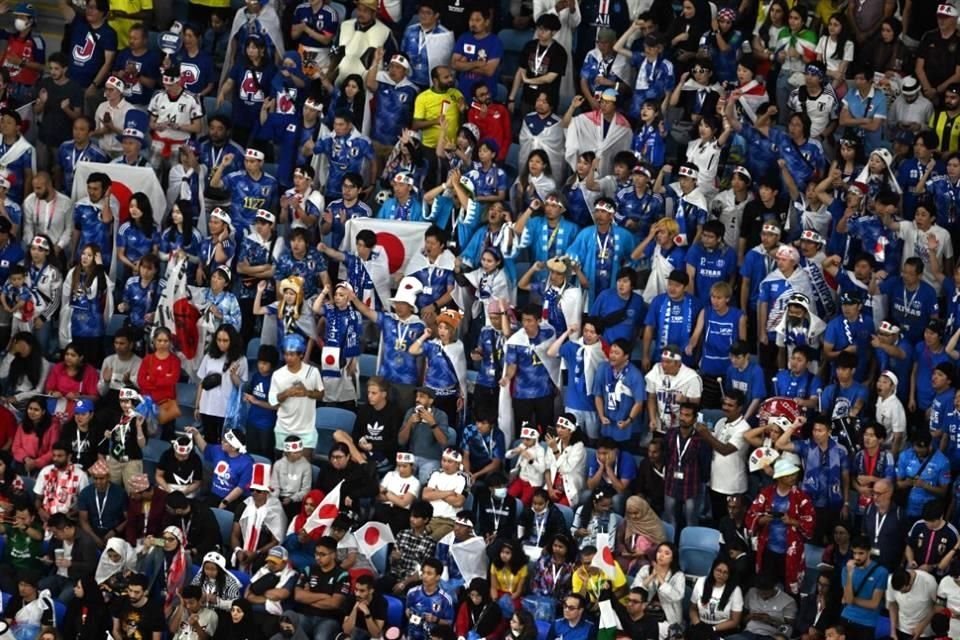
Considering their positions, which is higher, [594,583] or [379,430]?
[379,430]

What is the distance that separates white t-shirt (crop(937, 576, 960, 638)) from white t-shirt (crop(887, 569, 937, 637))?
0.12 metres

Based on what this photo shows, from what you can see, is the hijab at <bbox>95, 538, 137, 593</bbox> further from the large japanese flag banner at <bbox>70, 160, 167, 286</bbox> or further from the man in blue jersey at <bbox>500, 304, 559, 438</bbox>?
the large japanese flag banner at <bbox>70, 160, 167, 286</bbox>

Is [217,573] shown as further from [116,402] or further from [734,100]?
[734,100]

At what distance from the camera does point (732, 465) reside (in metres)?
17.8

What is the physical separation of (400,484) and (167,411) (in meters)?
2.35

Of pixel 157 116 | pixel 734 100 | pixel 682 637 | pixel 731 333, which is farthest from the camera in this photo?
pixel 157 116

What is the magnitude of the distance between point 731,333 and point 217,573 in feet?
14.8

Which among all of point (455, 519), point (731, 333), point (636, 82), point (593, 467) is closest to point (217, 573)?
point (455, 519)

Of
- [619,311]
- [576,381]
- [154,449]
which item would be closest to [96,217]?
[154,449]

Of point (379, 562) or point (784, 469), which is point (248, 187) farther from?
point (784, 469)

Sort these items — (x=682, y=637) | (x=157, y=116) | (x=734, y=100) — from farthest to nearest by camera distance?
(x=157, y=116)
(x=734, y=100)
(x=682, y=637)

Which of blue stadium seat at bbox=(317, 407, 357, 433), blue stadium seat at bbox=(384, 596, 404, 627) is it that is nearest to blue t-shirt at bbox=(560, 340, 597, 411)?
blue stadium seat at bbox=(317, 407, 357, 433)

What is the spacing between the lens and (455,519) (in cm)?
1806

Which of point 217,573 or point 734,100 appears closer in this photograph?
point 217,573
